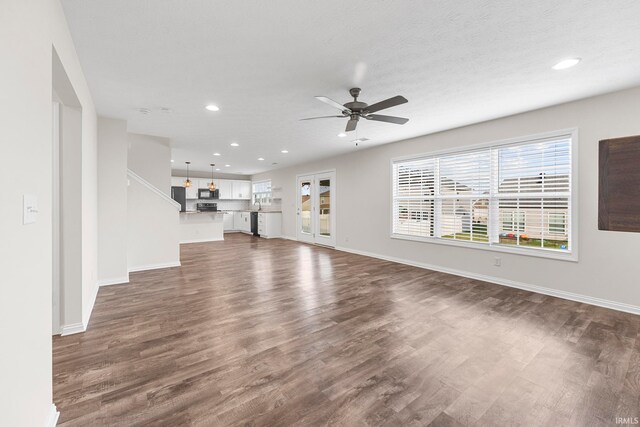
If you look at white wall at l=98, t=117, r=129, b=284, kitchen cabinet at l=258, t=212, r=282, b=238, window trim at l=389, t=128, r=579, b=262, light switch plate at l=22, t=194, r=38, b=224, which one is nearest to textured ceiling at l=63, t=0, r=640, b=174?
white wall at l=98, t=117, r=129, b=284

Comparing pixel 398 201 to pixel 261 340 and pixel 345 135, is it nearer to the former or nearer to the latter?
pixel 345 135

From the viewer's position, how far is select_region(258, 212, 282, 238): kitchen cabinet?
9.48 m

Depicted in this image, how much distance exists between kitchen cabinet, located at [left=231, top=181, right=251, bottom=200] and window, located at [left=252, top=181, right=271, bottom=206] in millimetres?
263

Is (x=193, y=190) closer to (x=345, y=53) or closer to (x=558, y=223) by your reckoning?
(x=345, y=53)

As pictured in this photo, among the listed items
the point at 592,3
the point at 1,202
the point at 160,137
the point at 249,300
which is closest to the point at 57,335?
the point at 249,300

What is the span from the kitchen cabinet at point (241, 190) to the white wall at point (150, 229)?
20.4 ft

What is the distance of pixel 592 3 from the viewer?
69.3 inches

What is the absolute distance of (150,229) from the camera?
484cm

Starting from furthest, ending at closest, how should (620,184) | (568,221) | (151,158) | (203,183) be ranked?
(203,183)
(151,158)
(568,221)
(620,184)

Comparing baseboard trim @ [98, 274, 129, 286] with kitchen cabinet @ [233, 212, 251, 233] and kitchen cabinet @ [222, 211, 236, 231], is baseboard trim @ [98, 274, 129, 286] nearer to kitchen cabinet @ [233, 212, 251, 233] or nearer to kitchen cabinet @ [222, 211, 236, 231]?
kitchen cabinet @ [233, 212, 251, 233]

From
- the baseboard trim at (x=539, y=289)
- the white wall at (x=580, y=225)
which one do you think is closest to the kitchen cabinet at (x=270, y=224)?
the white wall at (x=580, y=225)

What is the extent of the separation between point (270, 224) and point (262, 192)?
2021 mm

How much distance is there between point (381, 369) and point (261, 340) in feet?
3.53

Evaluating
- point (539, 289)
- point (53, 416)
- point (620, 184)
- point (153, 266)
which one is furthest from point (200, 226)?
point (620, 184)
